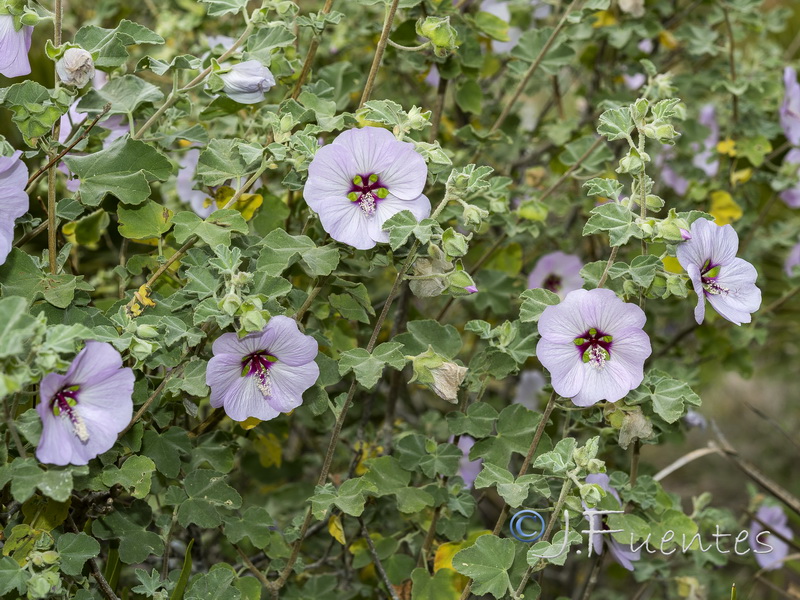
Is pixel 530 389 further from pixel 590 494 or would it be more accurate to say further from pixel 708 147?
pixel 590 494

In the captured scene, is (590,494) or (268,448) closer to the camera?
(590,494)

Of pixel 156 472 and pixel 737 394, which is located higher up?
pixel 156 472

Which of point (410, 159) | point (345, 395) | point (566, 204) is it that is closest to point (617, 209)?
point (410, 159)

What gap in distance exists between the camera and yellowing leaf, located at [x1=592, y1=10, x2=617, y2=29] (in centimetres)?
139

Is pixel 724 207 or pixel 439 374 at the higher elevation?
pixel 439 374

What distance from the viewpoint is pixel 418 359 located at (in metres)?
0.91

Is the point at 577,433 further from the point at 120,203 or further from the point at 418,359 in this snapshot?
the point at 120,203

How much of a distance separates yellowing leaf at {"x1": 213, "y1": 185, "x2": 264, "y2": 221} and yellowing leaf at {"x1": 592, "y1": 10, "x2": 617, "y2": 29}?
706 mm

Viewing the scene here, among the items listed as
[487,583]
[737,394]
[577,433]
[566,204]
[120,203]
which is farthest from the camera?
[737,394]

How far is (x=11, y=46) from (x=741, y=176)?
117 centimetres

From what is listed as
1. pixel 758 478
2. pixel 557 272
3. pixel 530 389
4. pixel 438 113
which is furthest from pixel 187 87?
pixel 758 478

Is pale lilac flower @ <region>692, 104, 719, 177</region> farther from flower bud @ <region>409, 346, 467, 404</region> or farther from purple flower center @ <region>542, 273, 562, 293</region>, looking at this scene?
flower bud @ <region>409, 346, 467, 404</region>

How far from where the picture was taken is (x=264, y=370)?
0.90m

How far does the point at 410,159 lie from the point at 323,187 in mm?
101
